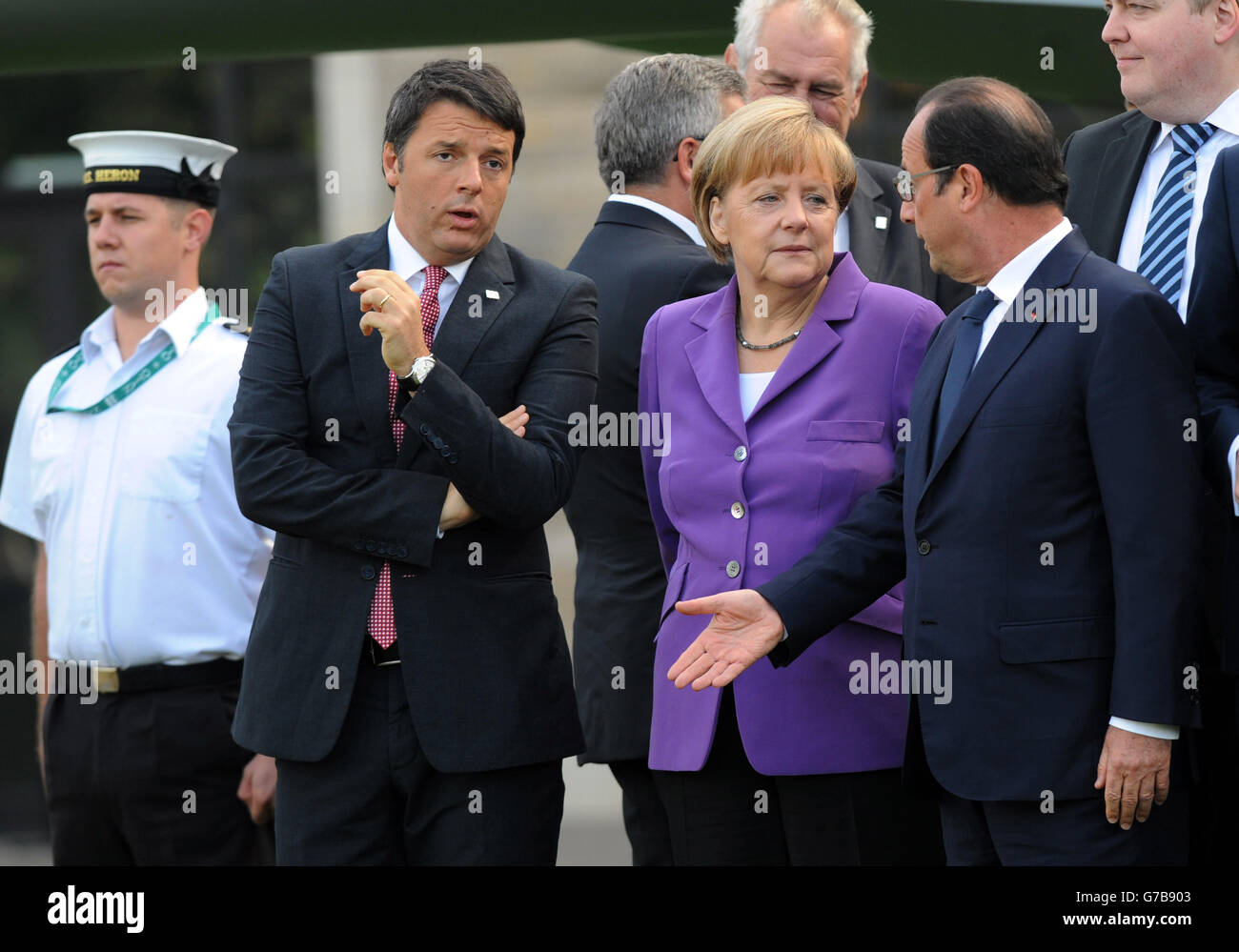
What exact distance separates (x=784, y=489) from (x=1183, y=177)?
2.87ft

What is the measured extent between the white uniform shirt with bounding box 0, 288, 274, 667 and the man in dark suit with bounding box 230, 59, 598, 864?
88cm

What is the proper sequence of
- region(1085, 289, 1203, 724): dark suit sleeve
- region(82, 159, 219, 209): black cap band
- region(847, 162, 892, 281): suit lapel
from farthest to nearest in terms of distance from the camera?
region(82, 159, 219, 209): black cap band < region(847, 162, 892, 281): suit lapel < region(1085, 289, 1203, 724): dark suit sleeve

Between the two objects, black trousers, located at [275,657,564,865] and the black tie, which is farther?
black trousers, located at [275,657,564,865]

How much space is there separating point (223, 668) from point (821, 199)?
5.71ft

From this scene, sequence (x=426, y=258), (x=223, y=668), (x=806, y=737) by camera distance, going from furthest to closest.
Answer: (x=223, y=668), (x=426, y=258), (x=806, y=737)

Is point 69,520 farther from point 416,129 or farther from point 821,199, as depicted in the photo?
point 821,199

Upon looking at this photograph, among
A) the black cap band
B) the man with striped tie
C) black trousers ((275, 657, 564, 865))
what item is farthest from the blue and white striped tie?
the black cap band

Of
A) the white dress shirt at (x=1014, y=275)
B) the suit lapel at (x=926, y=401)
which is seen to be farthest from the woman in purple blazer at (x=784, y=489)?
the white dress shirt at (x=1014, y=275)

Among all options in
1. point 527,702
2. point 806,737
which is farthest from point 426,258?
point 806,737

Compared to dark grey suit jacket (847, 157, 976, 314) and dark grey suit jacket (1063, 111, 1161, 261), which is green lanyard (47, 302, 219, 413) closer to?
dark grey suit jacket (847, 157, 976, 314)

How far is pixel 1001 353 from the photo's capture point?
112 inches

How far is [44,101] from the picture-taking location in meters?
8.23

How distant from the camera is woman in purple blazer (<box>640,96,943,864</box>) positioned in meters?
3.04
